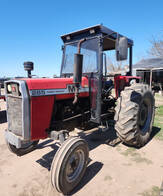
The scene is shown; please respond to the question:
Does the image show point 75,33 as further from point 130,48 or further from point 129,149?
point 129,149

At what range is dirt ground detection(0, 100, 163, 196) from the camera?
2.16 m

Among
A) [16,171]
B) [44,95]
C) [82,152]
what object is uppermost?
[44,95]

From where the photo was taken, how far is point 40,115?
94.6 inches

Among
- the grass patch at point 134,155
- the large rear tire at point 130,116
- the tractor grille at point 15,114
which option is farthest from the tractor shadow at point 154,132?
the tractor grille at point 15,114

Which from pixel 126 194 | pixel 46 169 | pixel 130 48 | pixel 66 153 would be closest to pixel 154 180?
pixel 126 194

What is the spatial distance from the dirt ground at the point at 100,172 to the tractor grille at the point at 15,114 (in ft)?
2.63

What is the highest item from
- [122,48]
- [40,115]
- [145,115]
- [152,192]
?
[122,48]

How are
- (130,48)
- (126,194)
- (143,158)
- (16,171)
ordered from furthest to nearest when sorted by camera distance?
(130,48) < (143,158) < (16,171) < (126,194)

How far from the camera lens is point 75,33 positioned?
3.34 meters

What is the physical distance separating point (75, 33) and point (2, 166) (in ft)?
10.4

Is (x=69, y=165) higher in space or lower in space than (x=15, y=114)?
lower

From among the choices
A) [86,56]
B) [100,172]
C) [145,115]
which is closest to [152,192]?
[100,172]

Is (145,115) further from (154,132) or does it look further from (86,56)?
(86,56)

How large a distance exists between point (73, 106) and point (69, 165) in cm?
120
